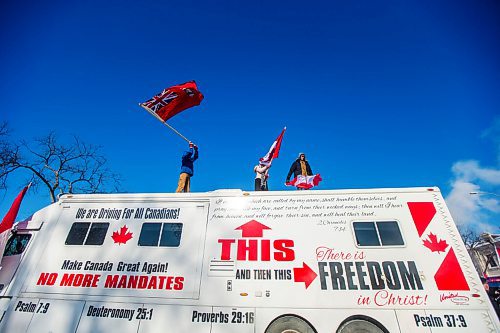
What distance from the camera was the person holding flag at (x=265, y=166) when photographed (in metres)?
9.23

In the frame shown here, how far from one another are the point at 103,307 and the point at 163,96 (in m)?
6.97

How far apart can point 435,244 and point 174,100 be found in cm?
901

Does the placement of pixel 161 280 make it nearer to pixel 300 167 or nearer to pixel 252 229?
pixel 252 229

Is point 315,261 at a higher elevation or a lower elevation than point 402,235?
lower

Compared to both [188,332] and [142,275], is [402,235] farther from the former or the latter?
[142,275]

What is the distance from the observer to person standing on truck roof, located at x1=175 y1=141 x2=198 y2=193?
29.1 feet

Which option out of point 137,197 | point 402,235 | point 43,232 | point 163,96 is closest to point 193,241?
point 137,197

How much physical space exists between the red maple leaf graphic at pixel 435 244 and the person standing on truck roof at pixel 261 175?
5293mm

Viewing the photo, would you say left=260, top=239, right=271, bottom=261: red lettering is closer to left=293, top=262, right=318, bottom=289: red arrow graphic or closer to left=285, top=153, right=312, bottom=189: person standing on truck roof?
left=293, top=262, right=318, bottom=289: red arrow graphic

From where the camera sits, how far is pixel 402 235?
5.05 metres

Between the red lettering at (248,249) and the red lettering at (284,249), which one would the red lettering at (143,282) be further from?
the red lettering at (284,249)

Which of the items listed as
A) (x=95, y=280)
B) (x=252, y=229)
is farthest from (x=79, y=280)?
(x=252, y=229)

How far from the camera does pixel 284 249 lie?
16.7 feet

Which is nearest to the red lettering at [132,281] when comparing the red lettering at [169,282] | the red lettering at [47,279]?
the red lettering at [169,282]
